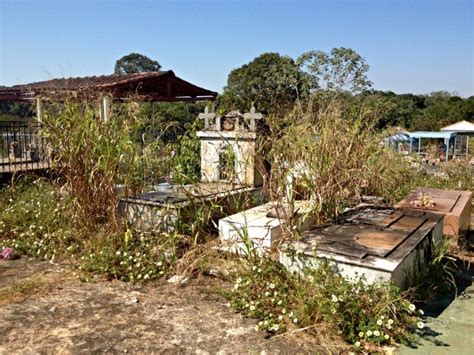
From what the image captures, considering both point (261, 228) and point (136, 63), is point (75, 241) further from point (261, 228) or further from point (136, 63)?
point (136, 63)

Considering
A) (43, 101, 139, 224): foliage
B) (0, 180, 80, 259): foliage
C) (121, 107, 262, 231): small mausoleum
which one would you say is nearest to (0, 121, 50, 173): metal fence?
(0, 180, 80, 259): foliage

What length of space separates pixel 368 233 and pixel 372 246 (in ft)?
1.43

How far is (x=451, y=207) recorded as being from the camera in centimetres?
539

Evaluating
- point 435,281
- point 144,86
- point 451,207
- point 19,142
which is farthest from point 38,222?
point 144,86

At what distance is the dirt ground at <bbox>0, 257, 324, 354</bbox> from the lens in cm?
299

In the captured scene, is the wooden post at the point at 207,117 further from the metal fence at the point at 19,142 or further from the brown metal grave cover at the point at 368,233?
the brown metal grave cover at the point at 368,233

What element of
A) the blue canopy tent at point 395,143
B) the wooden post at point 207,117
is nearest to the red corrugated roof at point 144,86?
the wooden post at point 207,117

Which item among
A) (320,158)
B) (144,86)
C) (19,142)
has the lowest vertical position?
(320,158)

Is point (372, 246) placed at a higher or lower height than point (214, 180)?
lower

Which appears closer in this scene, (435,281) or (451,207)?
(435,281)

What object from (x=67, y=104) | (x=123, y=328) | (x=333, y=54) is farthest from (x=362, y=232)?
(x=333, y=54)

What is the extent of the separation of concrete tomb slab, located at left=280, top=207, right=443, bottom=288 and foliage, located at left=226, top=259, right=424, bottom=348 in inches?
4.6

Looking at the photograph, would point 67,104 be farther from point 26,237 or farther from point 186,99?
point 186,99

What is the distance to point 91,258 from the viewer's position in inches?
178
